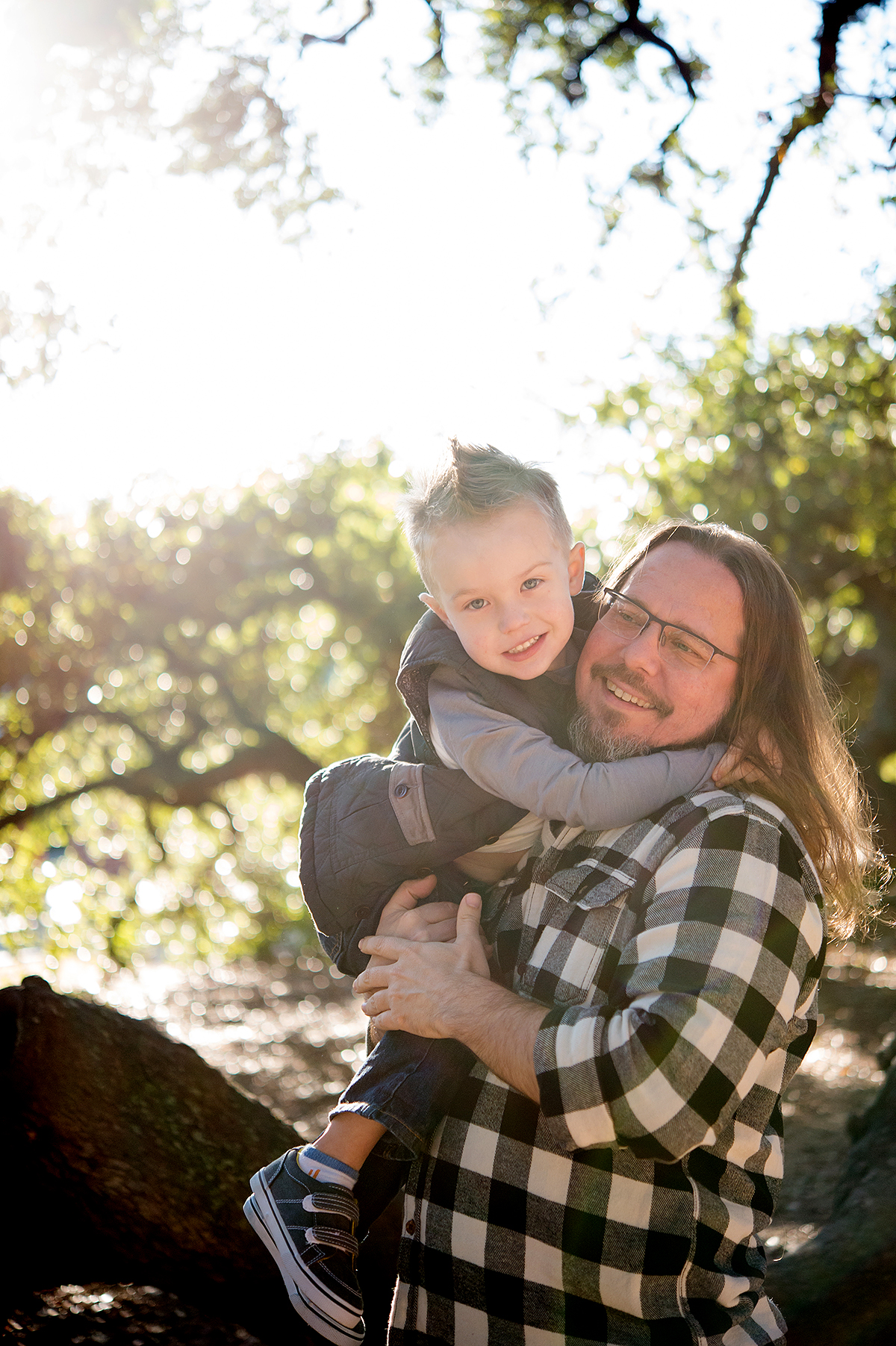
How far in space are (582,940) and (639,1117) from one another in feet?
1.35

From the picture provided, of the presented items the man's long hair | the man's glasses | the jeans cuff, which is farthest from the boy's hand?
the jeans cuff

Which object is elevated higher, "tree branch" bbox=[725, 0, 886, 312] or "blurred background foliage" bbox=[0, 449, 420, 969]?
"tree branch" bbox=[725, 0, 886, 312]

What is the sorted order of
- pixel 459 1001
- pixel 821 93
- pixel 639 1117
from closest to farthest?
pixel 639 1117, pixel 459 1001, pixel 821 93

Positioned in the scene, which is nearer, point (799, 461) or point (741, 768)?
point (741, 768)

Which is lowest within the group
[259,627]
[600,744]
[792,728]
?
[600,744]

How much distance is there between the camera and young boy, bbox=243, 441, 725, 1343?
2.10 meters

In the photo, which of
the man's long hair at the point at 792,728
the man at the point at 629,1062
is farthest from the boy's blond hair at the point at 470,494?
the man at the point at 629,1062

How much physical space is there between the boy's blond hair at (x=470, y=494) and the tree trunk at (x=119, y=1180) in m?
1.54

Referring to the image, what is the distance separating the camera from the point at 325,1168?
2.17 meters

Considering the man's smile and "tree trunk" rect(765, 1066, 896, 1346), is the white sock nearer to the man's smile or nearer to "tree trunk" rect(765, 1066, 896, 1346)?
the man's smile

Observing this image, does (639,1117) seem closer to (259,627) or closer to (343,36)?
(343,36)

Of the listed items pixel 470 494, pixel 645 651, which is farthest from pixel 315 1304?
pixel 470 494

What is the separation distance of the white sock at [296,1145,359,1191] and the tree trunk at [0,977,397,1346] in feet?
1.71

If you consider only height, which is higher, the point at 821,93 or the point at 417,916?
the point at 821,93
